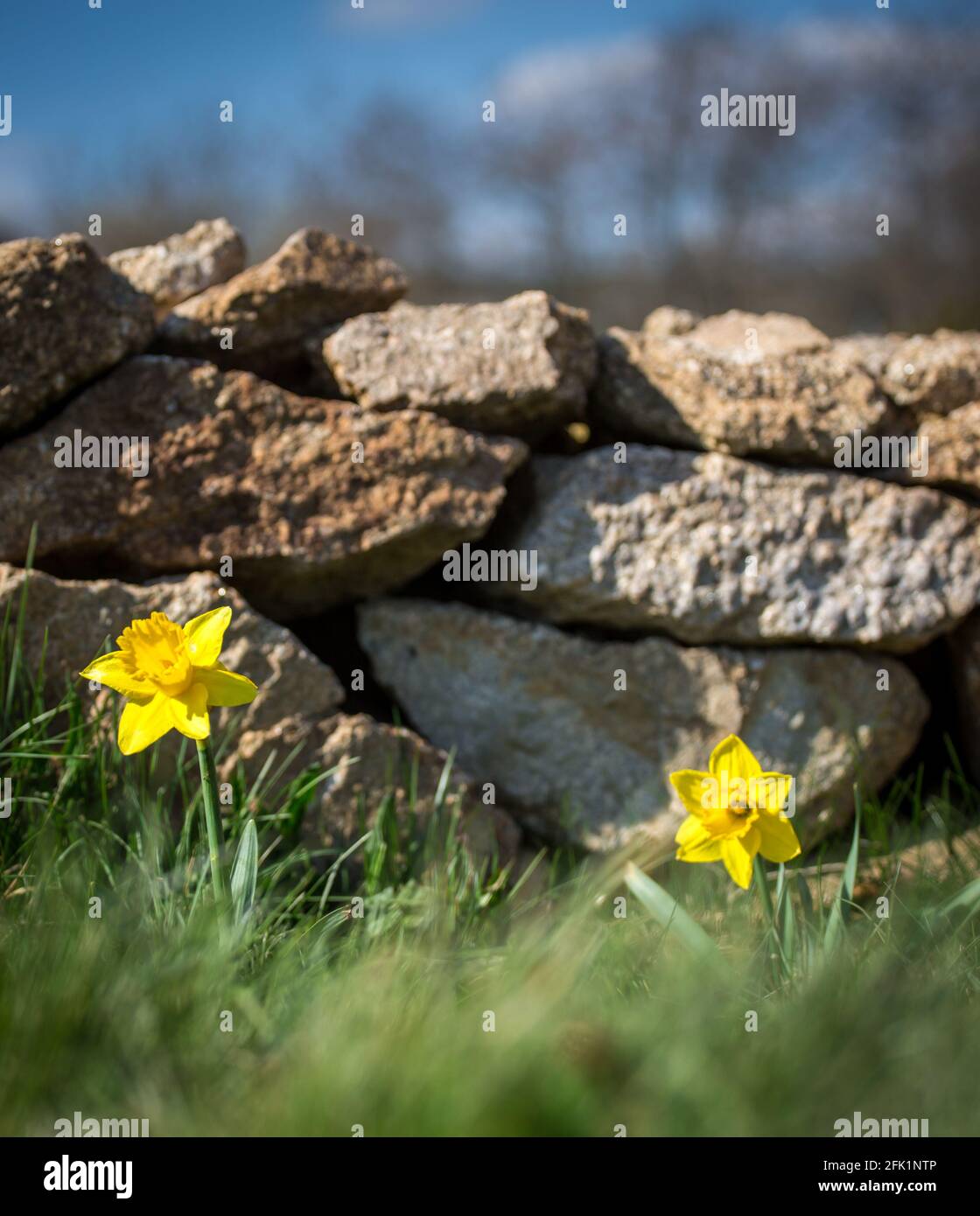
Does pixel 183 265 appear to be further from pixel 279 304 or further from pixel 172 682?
pixel 172 682

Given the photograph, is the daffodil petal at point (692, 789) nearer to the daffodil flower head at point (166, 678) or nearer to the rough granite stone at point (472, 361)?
the daffodil flower head at point (166, 678)

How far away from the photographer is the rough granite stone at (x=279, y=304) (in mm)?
3223

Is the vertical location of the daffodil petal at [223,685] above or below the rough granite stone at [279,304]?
below

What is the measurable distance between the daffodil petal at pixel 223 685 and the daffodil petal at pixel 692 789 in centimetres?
77

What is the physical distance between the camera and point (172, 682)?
1830 mm

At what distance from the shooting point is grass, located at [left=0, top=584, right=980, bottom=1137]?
113 centimetres

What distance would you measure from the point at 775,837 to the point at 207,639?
1.05 meters

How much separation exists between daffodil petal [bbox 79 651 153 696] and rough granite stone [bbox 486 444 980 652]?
1.60 m

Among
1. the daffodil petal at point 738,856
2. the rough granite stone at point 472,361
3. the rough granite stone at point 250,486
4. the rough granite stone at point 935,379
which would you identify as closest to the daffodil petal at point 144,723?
the daffodil petal at point 738,856

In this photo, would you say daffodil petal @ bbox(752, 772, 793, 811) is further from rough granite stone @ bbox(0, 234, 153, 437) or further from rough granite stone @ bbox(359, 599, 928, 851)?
rough granite stone @ bbox(0, 234, 153, 437)

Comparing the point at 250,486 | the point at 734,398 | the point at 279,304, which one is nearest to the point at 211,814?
the point at 250,486
